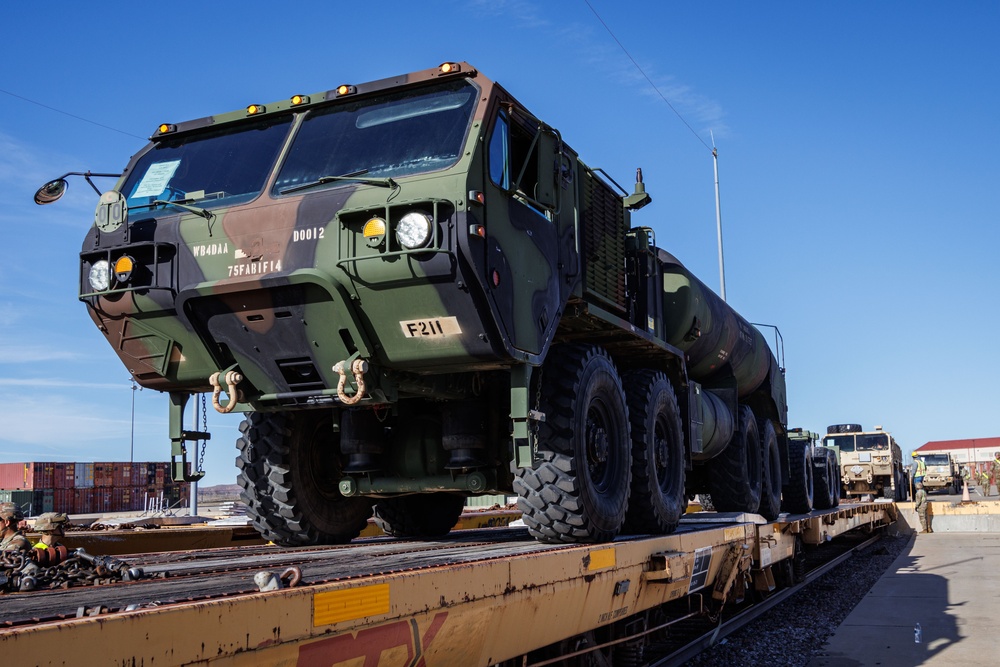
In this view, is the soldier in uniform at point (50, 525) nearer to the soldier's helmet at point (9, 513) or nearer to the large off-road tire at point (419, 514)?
the soldier's helmet at point (9, 513)

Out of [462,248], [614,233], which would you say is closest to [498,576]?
[462,248]

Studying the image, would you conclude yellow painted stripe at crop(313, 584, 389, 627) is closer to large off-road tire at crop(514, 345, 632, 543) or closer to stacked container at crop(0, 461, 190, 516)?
large off-road tire at crop(514, 345, 632, 543)

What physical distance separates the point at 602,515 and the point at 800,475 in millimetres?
8252

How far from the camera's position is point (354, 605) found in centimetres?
309

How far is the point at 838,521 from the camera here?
1342 centimetres

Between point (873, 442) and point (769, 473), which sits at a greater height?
point (873, 442)

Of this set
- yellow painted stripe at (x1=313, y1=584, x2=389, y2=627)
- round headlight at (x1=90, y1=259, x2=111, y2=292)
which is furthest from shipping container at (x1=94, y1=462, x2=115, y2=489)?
yellow painted stripe at (x1=313, y1=584, x2=389, y2=627)

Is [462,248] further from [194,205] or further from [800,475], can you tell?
[800,475]

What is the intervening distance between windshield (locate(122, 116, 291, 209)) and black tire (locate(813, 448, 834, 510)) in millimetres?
12025

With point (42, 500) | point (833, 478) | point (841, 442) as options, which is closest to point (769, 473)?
point (833, 478)

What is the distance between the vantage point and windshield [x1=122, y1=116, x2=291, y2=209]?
571cm

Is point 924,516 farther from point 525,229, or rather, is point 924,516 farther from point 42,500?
point 42,500

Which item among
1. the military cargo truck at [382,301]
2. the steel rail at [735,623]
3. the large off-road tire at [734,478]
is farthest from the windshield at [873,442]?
the military cargo truck at [382,301]

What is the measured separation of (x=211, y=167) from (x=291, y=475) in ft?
6.86
